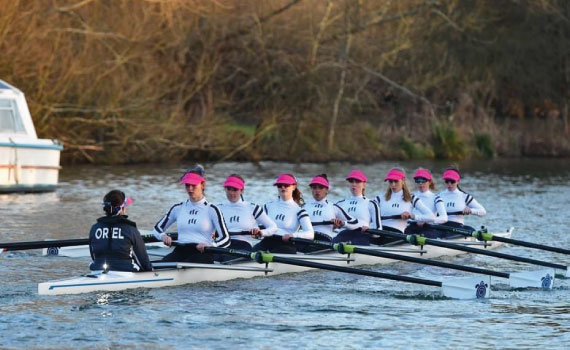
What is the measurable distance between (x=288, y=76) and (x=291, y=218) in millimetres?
21136

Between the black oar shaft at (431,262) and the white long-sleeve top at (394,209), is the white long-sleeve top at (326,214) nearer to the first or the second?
the black oar shaft at (431,262)

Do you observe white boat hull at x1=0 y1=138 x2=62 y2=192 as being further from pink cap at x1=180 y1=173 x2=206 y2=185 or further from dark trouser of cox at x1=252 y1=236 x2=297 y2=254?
pink cap at x1=180 y1=173 x2=206 y2=185

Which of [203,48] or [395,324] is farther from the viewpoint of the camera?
[203,48]

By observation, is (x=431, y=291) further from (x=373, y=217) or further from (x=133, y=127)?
(x=133, y=127)

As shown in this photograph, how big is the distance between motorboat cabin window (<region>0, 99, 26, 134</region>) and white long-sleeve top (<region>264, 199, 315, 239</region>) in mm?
12250

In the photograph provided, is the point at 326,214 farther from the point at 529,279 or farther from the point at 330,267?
the point at 529,279

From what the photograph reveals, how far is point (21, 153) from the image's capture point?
26016mm

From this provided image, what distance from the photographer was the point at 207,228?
46.4ft

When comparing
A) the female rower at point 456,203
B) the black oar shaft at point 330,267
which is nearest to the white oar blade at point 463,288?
the black oar shaft at point 330,267

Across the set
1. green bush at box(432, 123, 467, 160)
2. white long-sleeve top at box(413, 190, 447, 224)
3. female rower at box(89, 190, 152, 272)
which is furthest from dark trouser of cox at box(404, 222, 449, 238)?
green bush at box(432, 123, 467, 160)

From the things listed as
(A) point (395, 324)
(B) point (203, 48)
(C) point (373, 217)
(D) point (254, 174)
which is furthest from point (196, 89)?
(A) point (395, 324)

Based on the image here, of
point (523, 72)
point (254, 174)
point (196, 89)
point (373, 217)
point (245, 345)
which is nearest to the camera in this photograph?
point (245, 345)

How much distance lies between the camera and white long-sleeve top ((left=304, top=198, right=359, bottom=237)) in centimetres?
1653

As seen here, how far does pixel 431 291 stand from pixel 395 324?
2.20 m
